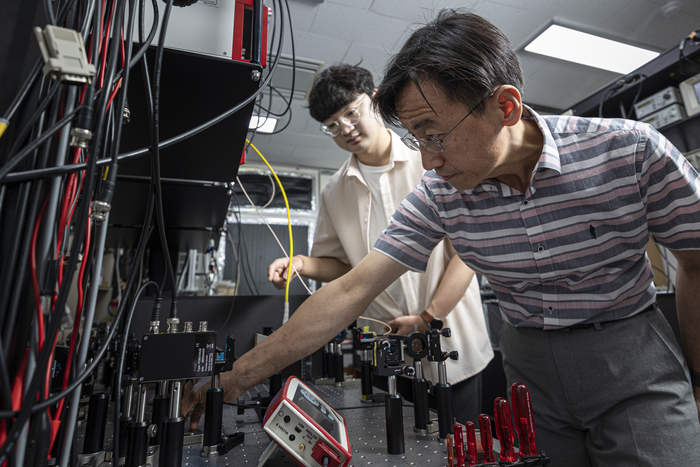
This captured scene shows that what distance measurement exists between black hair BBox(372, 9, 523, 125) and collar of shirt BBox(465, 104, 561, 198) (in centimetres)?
10

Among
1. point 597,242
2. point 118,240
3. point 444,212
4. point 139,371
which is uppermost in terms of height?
point 118,240

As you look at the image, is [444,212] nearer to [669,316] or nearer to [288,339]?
[288,339]

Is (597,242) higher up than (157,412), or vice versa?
(597,242)

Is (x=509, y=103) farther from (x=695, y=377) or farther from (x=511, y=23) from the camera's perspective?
(x=511, y=23)

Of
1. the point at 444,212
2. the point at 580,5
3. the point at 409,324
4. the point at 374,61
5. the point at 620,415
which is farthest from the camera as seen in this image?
the point at 374,61

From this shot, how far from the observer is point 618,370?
0.80 m

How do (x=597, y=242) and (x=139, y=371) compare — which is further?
(x=597, y=242)

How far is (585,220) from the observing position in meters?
0.83

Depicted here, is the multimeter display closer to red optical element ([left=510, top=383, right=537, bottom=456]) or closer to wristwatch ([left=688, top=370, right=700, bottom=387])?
red optical element ([left=510, top=383, right=537, bottom=456])

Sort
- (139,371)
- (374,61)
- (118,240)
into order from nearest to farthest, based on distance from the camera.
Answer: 1. (139,371)
2. (118,240)
3. (374,61)

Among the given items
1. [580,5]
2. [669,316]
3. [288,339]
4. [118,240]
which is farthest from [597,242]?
[580,5]

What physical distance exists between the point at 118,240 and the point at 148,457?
4.44ft

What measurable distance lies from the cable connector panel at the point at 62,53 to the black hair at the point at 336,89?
1138mm

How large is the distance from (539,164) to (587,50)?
3.08 meters
